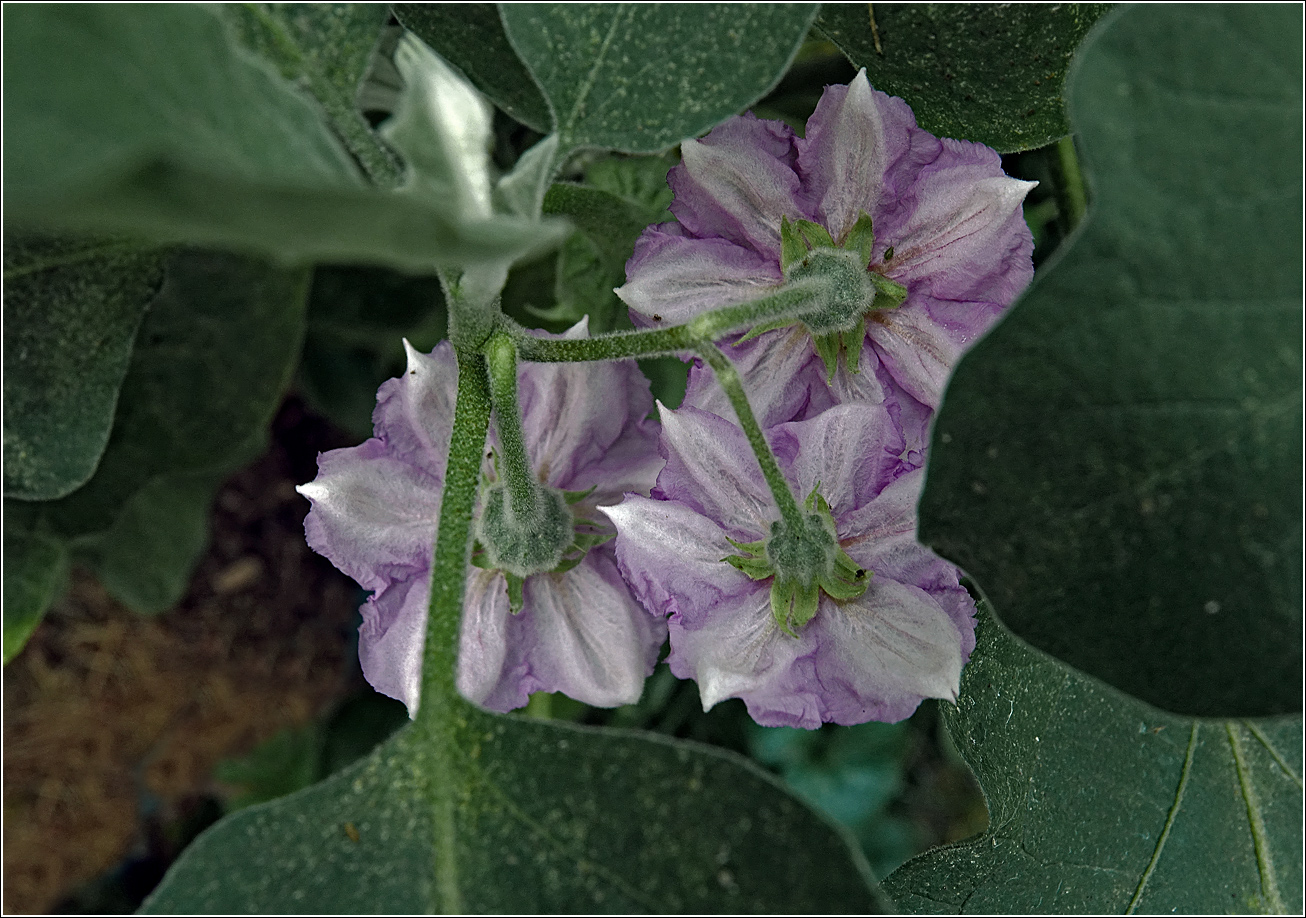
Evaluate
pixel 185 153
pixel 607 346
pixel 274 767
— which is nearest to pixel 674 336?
pixel 607 346

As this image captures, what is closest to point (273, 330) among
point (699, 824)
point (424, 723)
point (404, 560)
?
point (404, 560)

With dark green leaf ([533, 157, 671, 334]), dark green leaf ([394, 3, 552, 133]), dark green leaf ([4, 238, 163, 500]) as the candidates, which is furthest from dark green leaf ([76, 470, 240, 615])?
dark green leaf ([394, 3, 552, 133])

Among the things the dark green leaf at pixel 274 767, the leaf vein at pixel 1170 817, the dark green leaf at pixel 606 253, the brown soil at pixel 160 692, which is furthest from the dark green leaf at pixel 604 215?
the dark green leaf at pixel 274 767

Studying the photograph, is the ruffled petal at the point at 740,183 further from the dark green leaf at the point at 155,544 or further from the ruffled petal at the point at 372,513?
the dark green leaf at the point at 155,544

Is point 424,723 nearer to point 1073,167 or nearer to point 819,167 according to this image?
point 819,167

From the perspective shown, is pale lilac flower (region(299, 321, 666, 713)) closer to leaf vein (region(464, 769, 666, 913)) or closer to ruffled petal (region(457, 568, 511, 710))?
ruffled petal (region(457, 568, 511, 710))

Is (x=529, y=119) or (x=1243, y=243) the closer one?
(x=1243, y=243)
